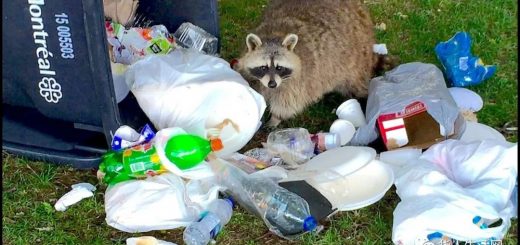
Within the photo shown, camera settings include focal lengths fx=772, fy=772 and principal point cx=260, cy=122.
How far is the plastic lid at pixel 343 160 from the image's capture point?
3.39 metres

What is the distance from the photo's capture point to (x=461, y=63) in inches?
163

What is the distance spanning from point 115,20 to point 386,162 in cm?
174

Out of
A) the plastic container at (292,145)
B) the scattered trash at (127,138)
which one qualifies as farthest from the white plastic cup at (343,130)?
the scattered trash at (127,138)

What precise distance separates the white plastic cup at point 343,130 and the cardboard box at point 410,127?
0.16m

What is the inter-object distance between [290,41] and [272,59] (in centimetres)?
13

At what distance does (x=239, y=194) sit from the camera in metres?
3.31

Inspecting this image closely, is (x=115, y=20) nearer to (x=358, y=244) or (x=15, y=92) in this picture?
(x=15, y=92)

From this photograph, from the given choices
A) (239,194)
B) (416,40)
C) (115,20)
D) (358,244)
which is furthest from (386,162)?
(115,20)

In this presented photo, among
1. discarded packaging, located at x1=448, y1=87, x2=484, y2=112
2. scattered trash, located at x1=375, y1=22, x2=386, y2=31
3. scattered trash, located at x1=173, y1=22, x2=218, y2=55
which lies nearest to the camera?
discarded packaging, located at x1=448, y1=87, x2=484, y2=112

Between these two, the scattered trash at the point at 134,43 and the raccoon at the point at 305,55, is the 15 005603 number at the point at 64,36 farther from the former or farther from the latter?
the raccoon at the point at 305,55

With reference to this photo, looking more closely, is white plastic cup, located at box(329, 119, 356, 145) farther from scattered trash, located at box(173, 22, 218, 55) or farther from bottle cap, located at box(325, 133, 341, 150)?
scattered trash, located at box(173, 22, 218, 55)

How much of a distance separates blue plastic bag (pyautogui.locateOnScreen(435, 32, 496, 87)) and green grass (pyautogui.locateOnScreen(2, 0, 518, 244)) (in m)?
0.09

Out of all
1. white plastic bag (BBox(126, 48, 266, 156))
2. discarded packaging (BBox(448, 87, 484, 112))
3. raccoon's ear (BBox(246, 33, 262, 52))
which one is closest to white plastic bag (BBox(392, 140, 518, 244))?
discarded packaging (BBox(448, 87, 484, 112))

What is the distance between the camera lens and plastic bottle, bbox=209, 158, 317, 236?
10.3 ft
